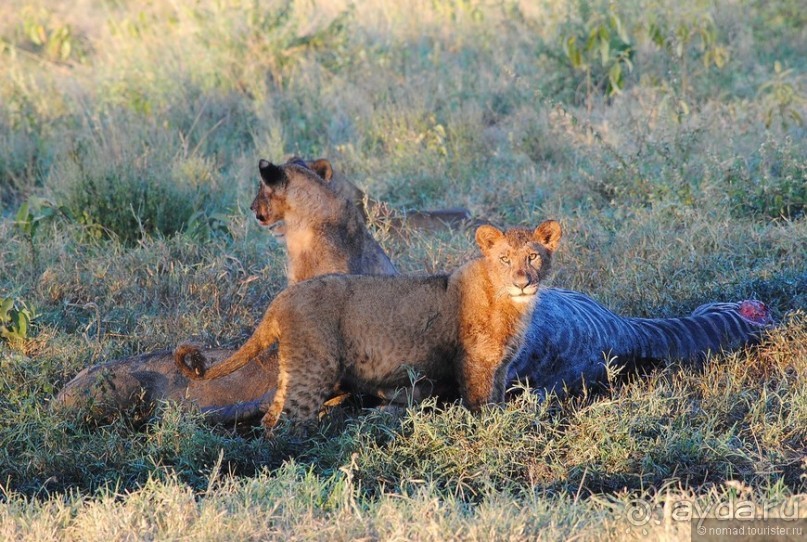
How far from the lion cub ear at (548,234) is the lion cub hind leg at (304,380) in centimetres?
112

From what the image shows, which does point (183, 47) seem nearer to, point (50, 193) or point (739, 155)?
point (50, 193)

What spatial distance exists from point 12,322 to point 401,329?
249cm

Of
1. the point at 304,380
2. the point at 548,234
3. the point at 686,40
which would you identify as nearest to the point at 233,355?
the point at 304,380

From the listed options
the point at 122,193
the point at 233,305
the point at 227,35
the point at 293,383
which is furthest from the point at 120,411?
the point at 227,35

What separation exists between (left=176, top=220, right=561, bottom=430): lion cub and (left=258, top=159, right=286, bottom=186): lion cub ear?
117 centimetres

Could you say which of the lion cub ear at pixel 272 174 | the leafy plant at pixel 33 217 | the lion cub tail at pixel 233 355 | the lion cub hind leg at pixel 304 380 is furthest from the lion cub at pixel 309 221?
the leafy plant at pixel 33 217

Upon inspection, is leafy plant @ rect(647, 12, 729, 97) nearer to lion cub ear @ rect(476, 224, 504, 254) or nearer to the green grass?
the green grass

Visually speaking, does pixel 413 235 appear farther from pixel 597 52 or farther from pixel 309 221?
pixel 597 52

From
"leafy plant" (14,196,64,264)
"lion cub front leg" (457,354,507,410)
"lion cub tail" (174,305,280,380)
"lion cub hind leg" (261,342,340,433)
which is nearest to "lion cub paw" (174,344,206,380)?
"lion cub tail" (174,305,280,380)

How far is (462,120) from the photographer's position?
10508 millimetres

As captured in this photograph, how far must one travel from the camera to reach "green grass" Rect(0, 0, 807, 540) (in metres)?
4.66

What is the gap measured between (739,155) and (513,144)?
2.20 meters

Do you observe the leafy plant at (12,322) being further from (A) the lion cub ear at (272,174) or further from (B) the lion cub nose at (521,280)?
(B) the lion cub nose at (521,280)

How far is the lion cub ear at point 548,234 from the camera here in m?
5.29
